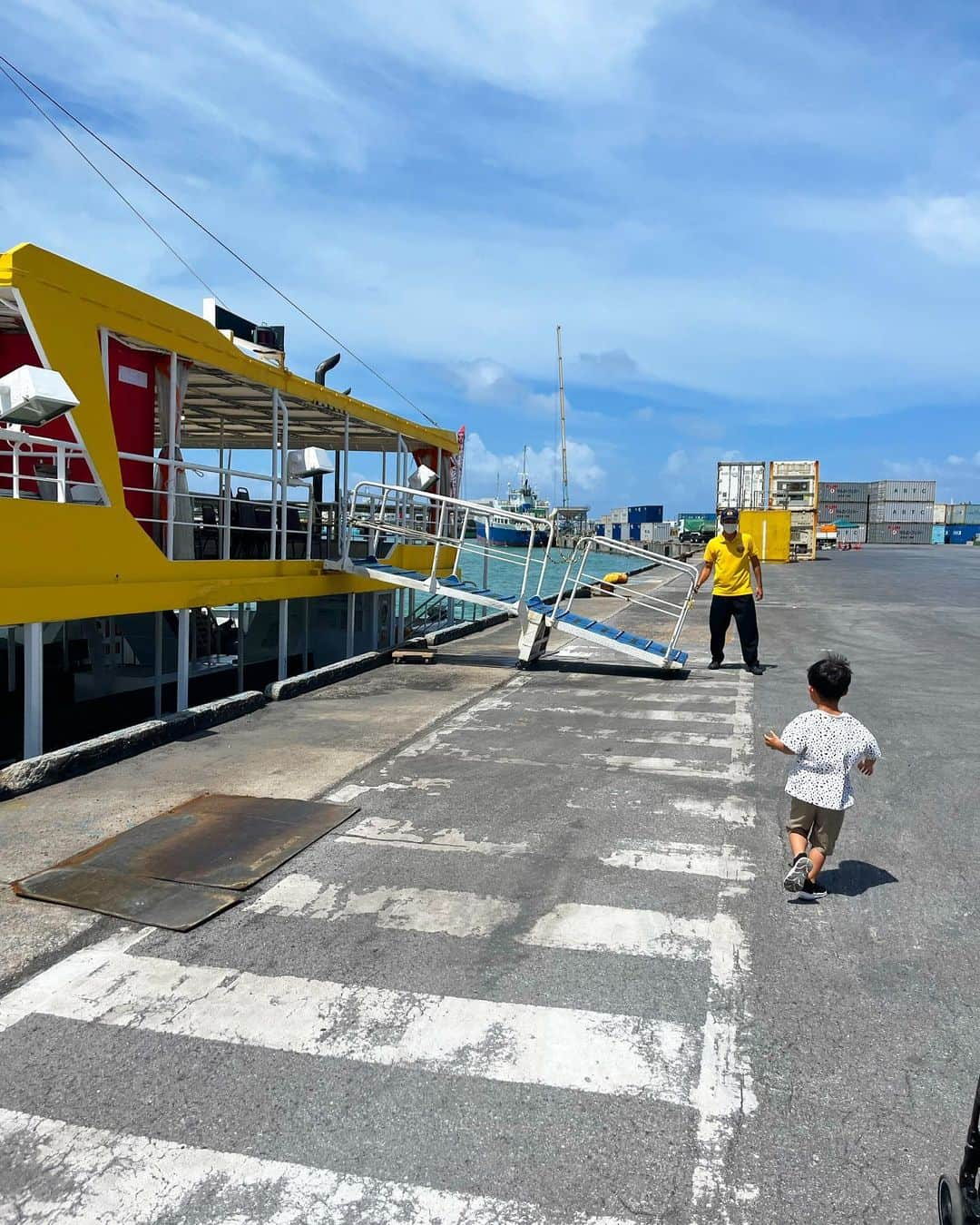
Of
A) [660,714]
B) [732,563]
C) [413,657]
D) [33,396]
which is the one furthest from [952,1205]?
[413,657]

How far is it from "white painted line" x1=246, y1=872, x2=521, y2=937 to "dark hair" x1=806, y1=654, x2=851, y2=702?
1.77 m

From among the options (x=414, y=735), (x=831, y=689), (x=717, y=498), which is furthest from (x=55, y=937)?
(x=717, y=498)

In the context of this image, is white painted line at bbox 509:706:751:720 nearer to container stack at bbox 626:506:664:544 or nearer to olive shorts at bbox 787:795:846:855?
olive shorts at bbox 787:795:846:855

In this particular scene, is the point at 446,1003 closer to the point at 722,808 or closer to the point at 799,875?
the point at 799,875

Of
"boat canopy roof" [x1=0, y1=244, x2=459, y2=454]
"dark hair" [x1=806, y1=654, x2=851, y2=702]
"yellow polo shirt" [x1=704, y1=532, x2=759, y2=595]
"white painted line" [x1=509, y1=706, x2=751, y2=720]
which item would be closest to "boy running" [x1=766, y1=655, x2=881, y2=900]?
"dark hair" [x1=806, y1=654, x2=851, y2=702]

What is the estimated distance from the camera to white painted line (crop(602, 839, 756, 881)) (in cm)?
494

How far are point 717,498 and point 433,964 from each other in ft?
153

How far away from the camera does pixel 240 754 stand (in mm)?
7531

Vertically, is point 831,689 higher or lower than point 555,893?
higher

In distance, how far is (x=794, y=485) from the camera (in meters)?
49.9

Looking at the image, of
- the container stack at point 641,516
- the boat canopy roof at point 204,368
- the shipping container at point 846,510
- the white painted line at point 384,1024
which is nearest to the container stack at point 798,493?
the boat canopy roof at point 204,368

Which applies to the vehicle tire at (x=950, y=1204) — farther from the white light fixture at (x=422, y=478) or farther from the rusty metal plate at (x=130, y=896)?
the white light fixture at (x=422, y=478)

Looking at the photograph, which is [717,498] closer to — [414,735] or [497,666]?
[497,666]

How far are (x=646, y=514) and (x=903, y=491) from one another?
116 ft
